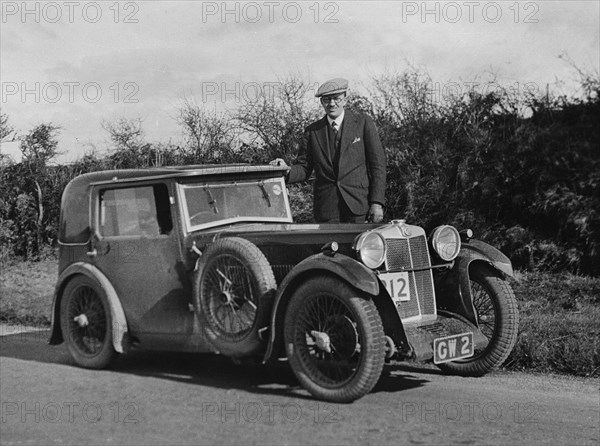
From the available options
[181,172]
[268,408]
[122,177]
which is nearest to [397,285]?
[268,408]

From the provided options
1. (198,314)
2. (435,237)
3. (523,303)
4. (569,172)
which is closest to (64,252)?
(198,314)

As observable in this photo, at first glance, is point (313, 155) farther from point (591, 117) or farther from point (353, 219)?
point (591, 117)

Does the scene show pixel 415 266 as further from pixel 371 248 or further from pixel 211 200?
pixel 211 200

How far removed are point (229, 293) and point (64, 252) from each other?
80.9 inches

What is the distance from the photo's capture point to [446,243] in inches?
245

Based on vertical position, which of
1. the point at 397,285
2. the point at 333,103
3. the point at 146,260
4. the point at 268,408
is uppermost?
the point at 333,103

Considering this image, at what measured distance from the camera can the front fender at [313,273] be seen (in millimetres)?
5164

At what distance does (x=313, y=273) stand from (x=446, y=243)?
1.29 meters

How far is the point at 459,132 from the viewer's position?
9.96 m

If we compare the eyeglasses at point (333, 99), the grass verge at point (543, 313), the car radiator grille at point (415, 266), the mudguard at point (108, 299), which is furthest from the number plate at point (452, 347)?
the eyeglasses at point (333, 99)

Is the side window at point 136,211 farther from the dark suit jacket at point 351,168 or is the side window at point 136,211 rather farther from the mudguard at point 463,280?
the mudguard at point 463,280

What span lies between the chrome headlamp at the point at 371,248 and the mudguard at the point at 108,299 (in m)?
2.17

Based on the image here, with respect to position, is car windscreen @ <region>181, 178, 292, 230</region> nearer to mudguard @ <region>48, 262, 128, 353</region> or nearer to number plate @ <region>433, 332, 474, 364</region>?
mudguard @ <region>48, 262, 128, 353</region>

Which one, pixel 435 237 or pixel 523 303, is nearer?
pixel 435 237
